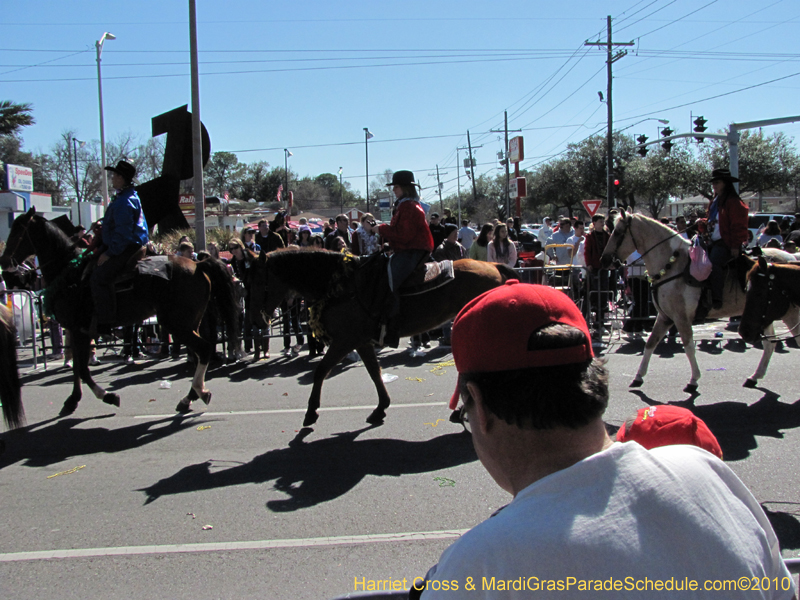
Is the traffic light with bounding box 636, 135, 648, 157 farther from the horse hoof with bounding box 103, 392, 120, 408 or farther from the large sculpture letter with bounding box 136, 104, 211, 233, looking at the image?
the horse hoof with bounding box 103, 392, 120, 408

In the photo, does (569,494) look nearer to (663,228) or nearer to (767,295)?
(767,295)

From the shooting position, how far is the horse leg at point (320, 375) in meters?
6.68

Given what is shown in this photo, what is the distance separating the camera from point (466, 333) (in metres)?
1.40

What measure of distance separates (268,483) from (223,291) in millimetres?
3768

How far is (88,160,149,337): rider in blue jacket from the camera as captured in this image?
7.69 m

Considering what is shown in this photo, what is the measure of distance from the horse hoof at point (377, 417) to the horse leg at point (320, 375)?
0.63 m

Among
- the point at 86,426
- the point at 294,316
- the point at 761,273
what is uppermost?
the point at 761,273

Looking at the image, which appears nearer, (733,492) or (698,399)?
(733,492)

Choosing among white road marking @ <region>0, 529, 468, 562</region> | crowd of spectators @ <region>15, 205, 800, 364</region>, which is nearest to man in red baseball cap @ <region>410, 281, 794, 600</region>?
white road marking @ <region>0, 529, 468, 562</region>

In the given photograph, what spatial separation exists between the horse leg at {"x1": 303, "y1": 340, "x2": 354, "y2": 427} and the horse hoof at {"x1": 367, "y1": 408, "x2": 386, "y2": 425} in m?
0.63

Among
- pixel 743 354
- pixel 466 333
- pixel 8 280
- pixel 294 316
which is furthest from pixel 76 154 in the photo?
pixel 466 333

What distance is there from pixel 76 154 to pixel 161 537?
219 ft

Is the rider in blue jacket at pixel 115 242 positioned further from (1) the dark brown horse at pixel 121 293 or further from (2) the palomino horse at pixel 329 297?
(2) the palomino horse at pixel 329 297

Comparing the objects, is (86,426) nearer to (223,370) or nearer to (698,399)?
(223,370)
